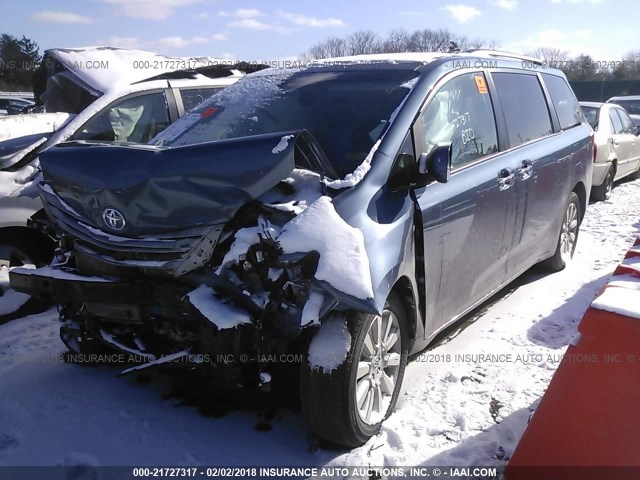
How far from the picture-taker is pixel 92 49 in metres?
6.89

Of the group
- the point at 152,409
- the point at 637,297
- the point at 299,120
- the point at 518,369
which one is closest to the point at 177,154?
the point at 299,120

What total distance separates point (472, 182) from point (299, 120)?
1.12 metres

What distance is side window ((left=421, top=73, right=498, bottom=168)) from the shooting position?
3.30 m

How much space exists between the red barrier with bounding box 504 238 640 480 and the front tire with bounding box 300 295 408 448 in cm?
73

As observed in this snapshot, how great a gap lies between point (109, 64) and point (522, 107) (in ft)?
15.0

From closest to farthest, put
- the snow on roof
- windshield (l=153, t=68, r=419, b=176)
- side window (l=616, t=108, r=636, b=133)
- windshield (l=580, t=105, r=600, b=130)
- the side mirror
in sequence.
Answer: the side mirror < windshield (l=153, t=68, r=419, b=176) < the snow on roof < windshield (l=580, t=105, r=600, b=130) < side window (l=616, t=108, r=636, b=133)

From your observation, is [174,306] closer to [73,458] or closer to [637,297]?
[73,458]

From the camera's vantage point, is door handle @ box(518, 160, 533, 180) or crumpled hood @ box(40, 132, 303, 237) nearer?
crumpled hood @ box(40, 132, 303, 237)

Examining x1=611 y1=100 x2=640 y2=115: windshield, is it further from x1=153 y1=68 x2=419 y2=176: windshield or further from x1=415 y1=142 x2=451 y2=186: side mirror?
x1=415 y1=142 x2=451 y2=186: side mirror

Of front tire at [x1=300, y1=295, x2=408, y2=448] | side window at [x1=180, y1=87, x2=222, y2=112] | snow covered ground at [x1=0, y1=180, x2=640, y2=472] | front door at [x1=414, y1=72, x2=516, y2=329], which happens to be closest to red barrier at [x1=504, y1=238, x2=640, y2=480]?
snow covered ground at [x1=0, y1=180, x2=640, y2=472]

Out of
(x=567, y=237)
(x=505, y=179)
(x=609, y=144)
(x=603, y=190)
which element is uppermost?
(x=505, y=179)

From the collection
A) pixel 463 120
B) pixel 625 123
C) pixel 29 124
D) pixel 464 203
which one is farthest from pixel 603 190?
pixel 29 124

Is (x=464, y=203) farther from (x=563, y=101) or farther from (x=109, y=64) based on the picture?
(x=109, y=64)

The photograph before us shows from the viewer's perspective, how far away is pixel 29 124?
16.9 ft
